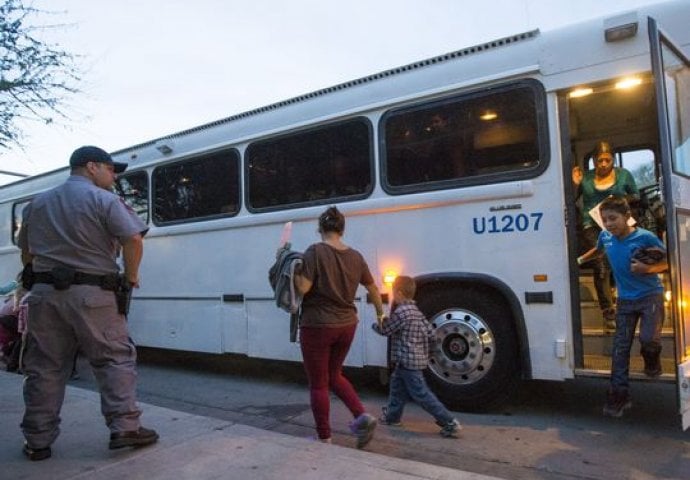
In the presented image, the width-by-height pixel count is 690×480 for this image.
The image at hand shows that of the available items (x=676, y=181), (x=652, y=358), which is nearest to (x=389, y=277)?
(x=652, y=358)

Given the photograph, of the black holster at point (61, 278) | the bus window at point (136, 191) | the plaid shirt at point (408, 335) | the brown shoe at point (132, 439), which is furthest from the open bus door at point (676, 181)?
the bus window at point (136, 191)

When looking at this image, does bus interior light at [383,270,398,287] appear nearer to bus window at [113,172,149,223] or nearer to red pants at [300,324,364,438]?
red pants at [300,324,364,438]

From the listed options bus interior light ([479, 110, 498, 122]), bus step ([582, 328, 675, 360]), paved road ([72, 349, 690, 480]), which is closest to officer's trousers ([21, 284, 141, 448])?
paved road ([72, 349, 690, 480])

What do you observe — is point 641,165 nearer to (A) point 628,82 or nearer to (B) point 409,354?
(A) point 628,82

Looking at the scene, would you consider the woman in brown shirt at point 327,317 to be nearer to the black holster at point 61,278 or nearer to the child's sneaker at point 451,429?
the child's sneaker at point 451,429

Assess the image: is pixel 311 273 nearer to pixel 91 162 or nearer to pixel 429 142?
pixel 91 162

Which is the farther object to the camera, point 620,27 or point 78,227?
point 620,27

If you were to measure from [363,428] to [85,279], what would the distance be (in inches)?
78.7

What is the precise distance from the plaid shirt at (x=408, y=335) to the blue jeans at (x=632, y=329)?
1349 mm

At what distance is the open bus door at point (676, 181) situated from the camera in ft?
13.0

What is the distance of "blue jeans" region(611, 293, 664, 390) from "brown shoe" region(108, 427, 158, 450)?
125 inches

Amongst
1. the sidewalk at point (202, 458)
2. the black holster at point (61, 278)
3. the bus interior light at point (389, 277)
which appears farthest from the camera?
the bus interior light at point (389, 277)

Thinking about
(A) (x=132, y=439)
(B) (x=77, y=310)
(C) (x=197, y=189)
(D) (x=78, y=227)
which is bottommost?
(A) (x=132, y=439)

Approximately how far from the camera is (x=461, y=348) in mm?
5105
